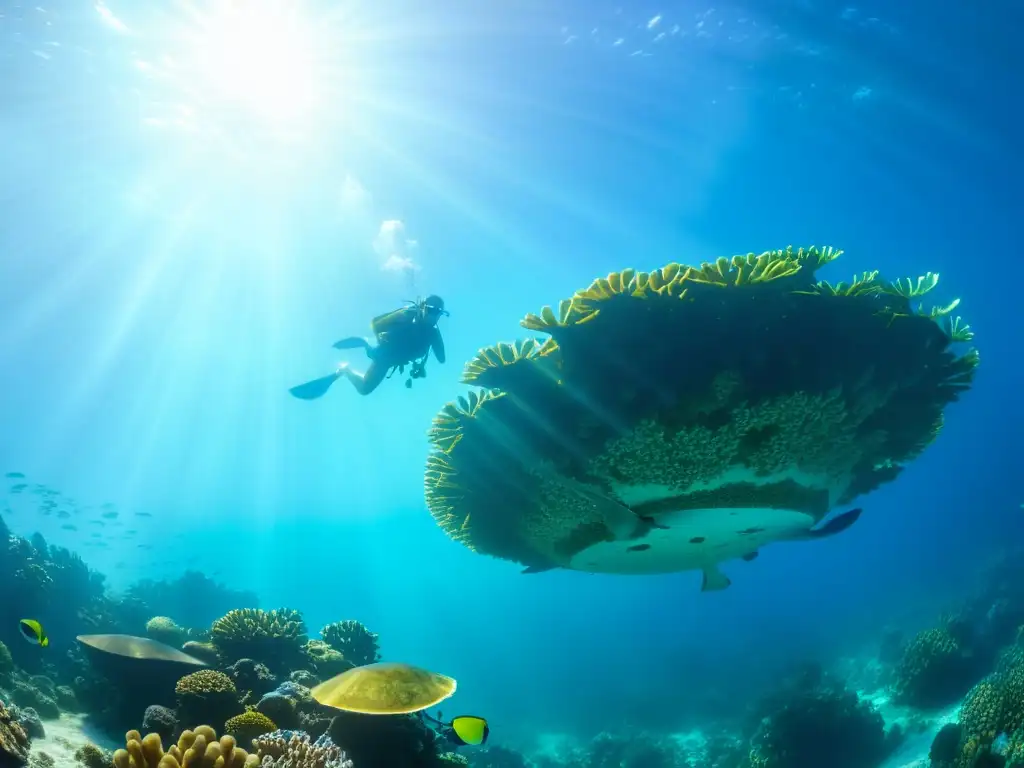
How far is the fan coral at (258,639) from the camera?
27.8 ft

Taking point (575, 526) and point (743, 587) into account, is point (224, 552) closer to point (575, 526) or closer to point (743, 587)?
point (743, 587)

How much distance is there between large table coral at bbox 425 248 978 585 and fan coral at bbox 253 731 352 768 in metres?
2.91

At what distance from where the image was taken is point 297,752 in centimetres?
476

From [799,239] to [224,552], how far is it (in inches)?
4922

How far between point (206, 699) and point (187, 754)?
9.02 ft

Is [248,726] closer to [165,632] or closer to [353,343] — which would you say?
[353,343]

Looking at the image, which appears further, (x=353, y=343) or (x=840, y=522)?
(x=353, y=343)

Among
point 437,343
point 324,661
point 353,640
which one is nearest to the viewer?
point 324,661

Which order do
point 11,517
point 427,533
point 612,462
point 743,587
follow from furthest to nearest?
point 427,533, point 743,587, point 11,517, point 612,462

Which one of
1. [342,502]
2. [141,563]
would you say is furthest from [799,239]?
[141,563]

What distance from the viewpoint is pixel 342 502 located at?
8769 centimetres

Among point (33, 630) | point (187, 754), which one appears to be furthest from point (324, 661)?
point (187, 754)

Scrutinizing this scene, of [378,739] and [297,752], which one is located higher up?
[378,739]

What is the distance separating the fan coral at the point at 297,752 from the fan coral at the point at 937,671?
54.0 feet
